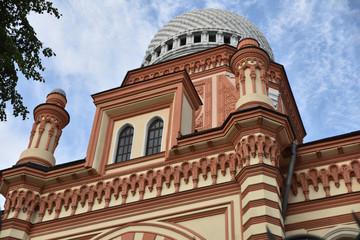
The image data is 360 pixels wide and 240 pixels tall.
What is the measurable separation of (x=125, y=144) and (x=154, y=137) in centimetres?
108

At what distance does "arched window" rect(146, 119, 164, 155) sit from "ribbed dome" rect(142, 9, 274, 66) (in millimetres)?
9949

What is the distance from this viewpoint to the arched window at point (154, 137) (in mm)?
14326

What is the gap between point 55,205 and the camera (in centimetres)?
1404

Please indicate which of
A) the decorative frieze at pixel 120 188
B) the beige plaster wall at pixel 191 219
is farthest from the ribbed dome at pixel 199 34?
the beige plaster wall at pixel 191 219

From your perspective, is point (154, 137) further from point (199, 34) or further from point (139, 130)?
point (199, 34)

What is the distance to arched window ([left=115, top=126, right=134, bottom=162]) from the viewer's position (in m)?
14.7

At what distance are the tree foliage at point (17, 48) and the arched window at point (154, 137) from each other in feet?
14.7

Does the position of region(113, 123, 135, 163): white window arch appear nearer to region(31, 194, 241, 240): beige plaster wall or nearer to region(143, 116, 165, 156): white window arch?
region(143, 116, 165, 156): white window arch

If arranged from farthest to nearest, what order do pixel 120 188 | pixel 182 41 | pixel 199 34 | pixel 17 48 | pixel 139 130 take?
pixel 182 41 < pixel 199 34 < pixel 139 130 < pixel 120 188 < pixel 17 48

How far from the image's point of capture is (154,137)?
1473cm

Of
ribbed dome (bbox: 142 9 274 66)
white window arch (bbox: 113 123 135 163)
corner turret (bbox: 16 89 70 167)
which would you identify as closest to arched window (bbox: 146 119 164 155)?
white window arch (bbox: 113 123 135 163)

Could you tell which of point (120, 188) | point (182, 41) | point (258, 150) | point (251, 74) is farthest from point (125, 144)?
point (182, 41)

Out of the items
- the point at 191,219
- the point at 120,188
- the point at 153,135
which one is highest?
the point at 153,135

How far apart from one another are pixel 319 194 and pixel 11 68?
814cm
